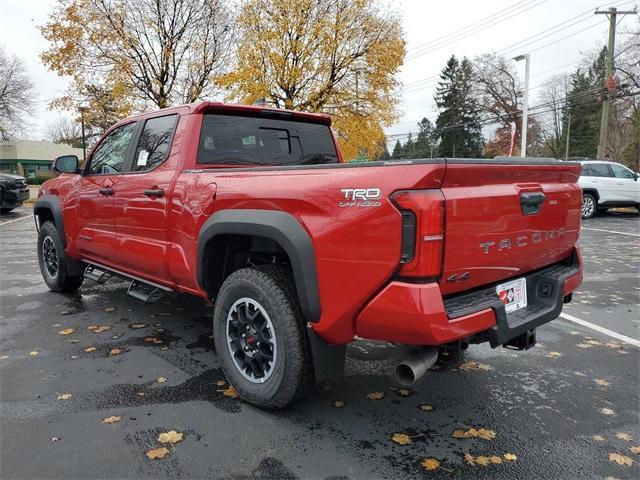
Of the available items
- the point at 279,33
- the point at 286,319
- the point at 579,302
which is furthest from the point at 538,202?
the point at 279,33

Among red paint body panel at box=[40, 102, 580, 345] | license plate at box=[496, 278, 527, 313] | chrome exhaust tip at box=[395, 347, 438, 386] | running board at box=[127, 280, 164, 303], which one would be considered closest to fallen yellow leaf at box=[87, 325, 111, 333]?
running board at box=[127, 280, 164, 303]

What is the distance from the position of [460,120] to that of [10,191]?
4491cm

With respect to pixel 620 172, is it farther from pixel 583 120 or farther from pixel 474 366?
pixel 583 120

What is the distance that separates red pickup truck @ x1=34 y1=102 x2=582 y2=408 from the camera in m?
2.22

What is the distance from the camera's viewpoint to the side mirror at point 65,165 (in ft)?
16.6

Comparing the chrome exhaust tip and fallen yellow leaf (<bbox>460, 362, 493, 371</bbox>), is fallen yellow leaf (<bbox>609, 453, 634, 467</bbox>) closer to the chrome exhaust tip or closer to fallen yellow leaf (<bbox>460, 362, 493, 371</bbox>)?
the chrome exhaust tip

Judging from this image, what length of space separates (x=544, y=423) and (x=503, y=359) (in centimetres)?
104

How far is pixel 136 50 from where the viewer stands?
60.4 feet

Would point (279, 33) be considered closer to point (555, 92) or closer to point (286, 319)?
point (286, 319)

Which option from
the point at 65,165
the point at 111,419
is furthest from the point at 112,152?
the point at 111,419

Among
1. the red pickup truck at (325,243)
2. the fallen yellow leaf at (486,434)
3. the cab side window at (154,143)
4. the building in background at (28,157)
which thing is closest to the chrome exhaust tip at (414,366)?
the red pickup truck at (325,243)

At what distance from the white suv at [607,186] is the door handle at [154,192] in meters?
14.7

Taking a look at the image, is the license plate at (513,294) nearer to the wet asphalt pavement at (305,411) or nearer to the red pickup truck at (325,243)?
the red pickup truck at (325,243)

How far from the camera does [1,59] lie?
1411 inches
